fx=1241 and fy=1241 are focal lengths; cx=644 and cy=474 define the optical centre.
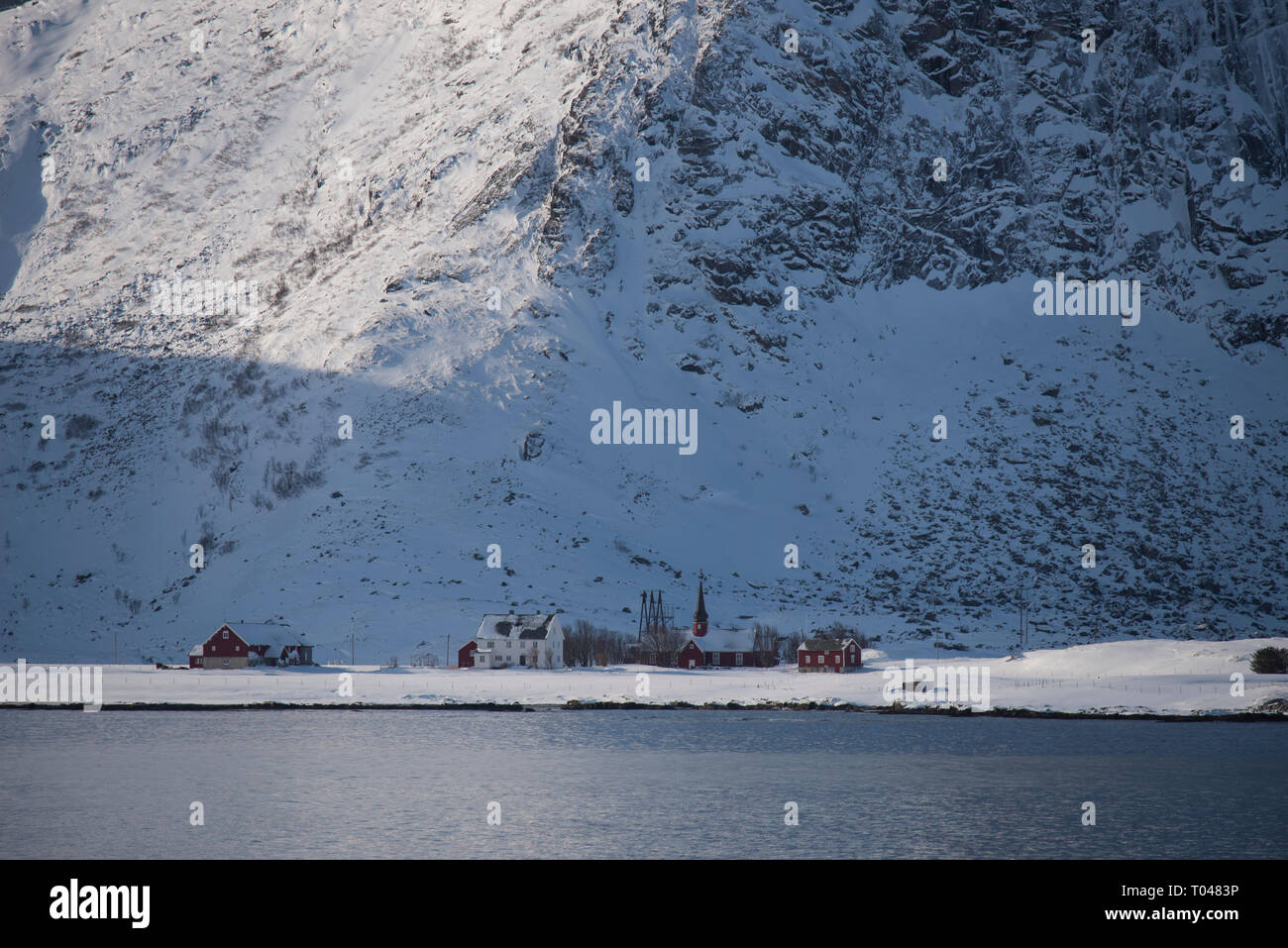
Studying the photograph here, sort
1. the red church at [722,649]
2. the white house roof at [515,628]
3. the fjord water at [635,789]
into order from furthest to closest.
Answer: the red church at [722,649]
the white house roof at [515,628]
the fjord water at [635,789]

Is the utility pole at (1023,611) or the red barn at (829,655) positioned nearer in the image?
the red barn at (829,655)

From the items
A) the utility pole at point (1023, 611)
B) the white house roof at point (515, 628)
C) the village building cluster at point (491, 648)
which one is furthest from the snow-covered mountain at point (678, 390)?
the white house roof at point (515, 628)

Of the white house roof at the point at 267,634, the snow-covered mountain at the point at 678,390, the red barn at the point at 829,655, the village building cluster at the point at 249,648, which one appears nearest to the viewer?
the red barn at the point at 829,655

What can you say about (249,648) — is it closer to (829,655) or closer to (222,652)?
(222,652)

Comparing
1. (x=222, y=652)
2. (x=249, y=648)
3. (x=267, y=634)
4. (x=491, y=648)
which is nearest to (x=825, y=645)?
(x=491, y=648)

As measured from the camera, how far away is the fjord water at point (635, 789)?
31.9 m

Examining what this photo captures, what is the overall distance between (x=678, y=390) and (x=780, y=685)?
80.0 m

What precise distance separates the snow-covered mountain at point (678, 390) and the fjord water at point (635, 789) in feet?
175

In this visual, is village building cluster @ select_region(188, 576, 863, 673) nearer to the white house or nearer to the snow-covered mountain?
the white house

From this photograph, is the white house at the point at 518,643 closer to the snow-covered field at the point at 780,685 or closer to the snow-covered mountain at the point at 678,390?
the snow-covered field at the point at 780,685

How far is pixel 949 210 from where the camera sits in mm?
194875
